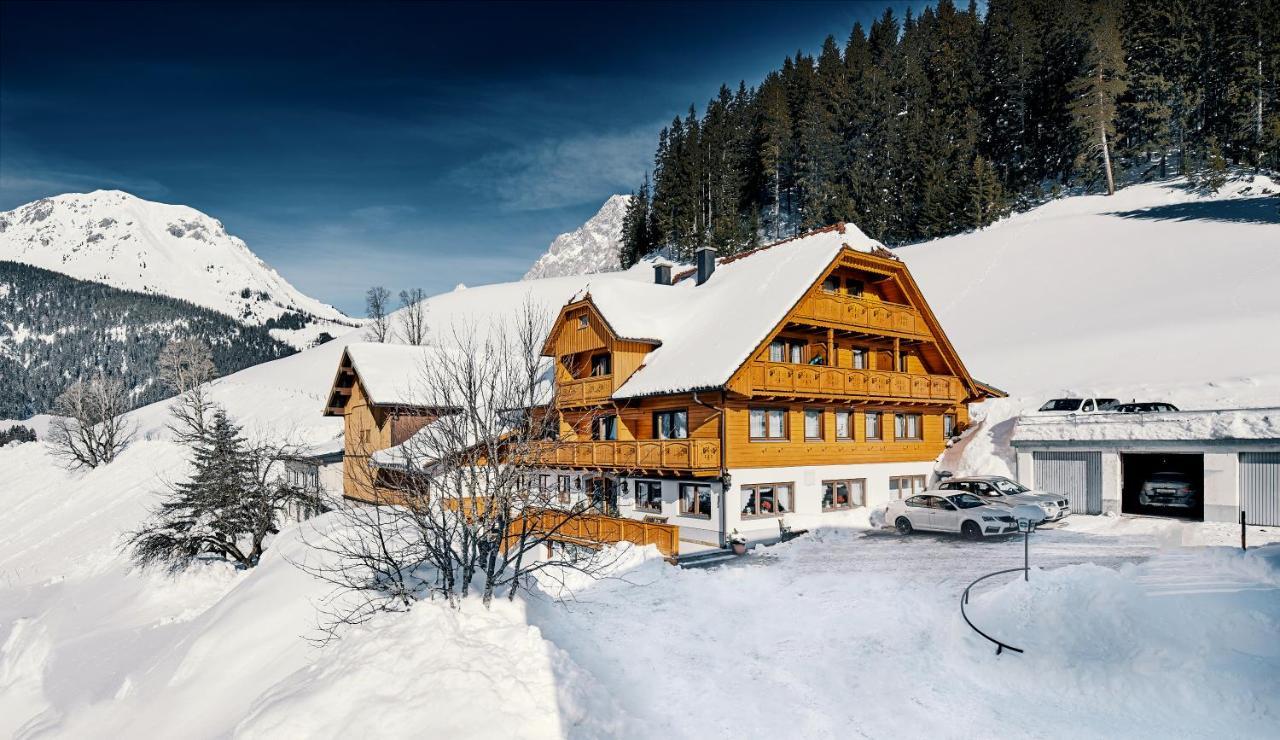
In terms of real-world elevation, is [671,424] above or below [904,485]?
above

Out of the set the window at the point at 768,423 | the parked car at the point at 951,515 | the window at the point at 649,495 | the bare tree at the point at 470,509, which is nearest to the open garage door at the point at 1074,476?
the parked car at the point at 951,515

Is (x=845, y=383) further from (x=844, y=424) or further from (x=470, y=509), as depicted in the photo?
(x=470, y=509)

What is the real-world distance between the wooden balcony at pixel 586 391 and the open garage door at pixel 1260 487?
21.3 meters

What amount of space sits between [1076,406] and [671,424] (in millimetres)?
16613

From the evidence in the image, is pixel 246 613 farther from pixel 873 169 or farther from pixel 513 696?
pixel 873 169

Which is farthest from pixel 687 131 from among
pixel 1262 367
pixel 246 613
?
pixel 246 613

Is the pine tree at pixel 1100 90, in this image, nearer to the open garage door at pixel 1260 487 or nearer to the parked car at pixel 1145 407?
the parked car at pixel 1145 407

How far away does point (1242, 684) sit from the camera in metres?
10.6

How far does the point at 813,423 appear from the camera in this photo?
2758cm

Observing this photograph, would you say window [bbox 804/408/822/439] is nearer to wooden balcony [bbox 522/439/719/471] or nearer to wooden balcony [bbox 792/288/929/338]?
wooden balcony [bbox 792/288/929/338]

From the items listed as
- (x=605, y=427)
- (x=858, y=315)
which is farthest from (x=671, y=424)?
(x=858, y=315)

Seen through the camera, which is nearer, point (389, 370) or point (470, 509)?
point (470, 509)

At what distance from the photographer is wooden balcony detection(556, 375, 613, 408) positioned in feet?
94.1

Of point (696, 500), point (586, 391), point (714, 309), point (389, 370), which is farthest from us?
point (389, 370)
